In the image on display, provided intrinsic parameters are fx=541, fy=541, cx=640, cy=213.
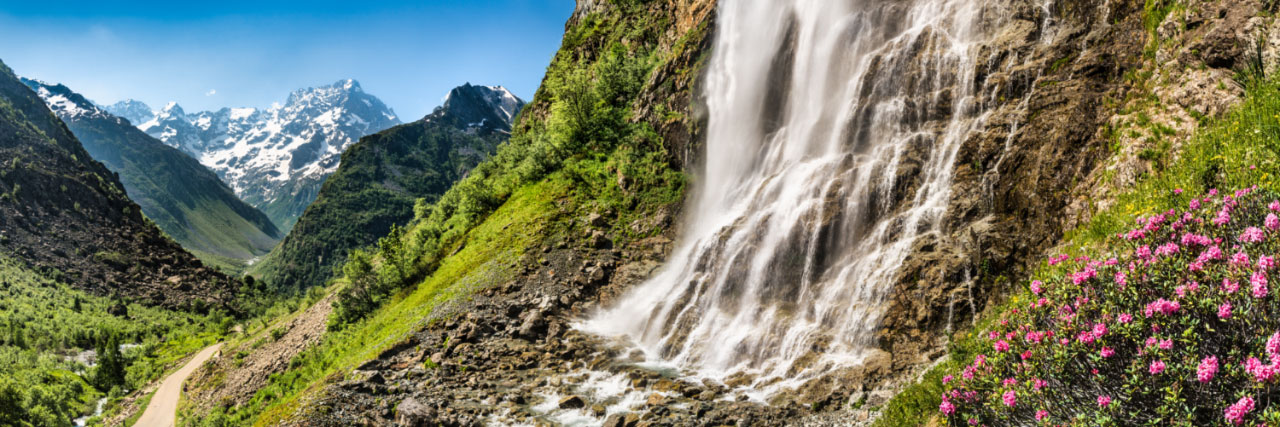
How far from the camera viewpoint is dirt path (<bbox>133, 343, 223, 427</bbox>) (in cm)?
4334

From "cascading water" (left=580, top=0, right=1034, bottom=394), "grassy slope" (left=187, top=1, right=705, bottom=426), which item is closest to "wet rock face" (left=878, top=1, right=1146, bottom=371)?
"cascading water" (left=580, top=0, right=1034, bottom=394)

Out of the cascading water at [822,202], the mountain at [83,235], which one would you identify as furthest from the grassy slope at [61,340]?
the cascading water at [822,202]

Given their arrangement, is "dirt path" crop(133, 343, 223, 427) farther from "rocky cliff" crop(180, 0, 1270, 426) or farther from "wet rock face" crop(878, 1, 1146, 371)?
"wet rock face" crop(878, 1, 1146, 371)

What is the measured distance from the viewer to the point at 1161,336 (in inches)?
286

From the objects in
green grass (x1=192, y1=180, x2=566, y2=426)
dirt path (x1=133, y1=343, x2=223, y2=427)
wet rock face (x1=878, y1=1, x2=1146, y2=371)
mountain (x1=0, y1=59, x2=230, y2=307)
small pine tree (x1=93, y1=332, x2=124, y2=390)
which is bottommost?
wet rock face (x1=878, y1=1, x2=1146, y2=371)

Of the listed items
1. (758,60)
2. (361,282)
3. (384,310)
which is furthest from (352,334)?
(758,60)

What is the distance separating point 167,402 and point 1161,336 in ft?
218

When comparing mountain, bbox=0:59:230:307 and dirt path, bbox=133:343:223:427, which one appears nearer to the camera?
dirt path, bbox=133:343:223:427

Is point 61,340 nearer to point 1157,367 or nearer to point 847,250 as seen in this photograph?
point 847,250

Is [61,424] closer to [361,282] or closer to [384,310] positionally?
[361,282]

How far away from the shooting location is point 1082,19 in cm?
2152

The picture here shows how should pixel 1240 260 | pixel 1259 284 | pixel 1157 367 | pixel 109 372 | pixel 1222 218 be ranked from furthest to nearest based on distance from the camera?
pixel 109 372
pixel 1222 218
pixel 1240 260
pixel 1157 367
pixel 1259 284

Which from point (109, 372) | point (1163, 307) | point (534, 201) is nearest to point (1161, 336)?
point (1163, 307)

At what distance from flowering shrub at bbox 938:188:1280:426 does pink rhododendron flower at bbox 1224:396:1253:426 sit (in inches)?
0.5
